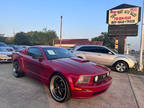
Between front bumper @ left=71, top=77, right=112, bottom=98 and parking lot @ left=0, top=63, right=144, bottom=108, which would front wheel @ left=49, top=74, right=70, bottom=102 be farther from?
front bumper @ left=71, top=77, right=112, bottom=98

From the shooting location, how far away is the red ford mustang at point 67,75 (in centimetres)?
244

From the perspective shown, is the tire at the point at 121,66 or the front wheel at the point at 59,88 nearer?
the front wheel at the point at 59,88

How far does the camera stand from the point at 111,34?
395 inches

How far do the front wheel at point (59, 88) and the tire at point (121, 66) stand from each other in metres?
5.16

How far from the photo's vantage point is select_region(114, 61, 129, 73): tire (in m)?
6.61

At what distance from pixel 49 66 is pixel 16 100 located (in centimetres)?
128

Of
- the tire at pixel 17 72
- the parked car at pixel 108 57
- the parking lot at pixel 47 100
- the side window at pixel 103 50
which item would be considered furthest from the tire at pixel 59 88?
the side window at pixel 103 50

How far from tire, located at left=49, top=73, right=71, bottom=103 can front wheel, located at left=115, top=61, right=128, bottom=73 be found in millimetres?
5158

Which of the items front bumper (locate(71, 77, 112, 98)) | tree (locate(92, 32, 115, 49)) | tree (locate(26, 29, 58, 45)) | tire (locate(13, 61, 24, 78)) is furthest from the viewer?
tree (locate(26, 29, 58, 45))

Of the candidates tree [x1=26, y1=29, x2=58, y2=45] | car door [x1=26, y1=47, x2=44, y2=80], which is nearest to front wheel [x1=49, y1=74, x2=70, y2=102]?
car door [x1=26, y1=47, x2=44, y2=80]

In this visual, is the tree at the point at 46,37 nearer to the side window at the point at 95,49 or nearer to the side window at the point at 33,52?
the side window at the point at 95,49

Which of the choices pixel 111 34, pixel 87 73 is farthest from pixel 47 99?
pixel 111 34

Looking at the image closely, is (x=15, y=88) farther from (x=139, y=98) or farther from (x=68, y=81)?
(x=139, y=98)

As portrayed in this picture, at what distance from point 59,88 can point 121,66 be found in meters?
5.29
